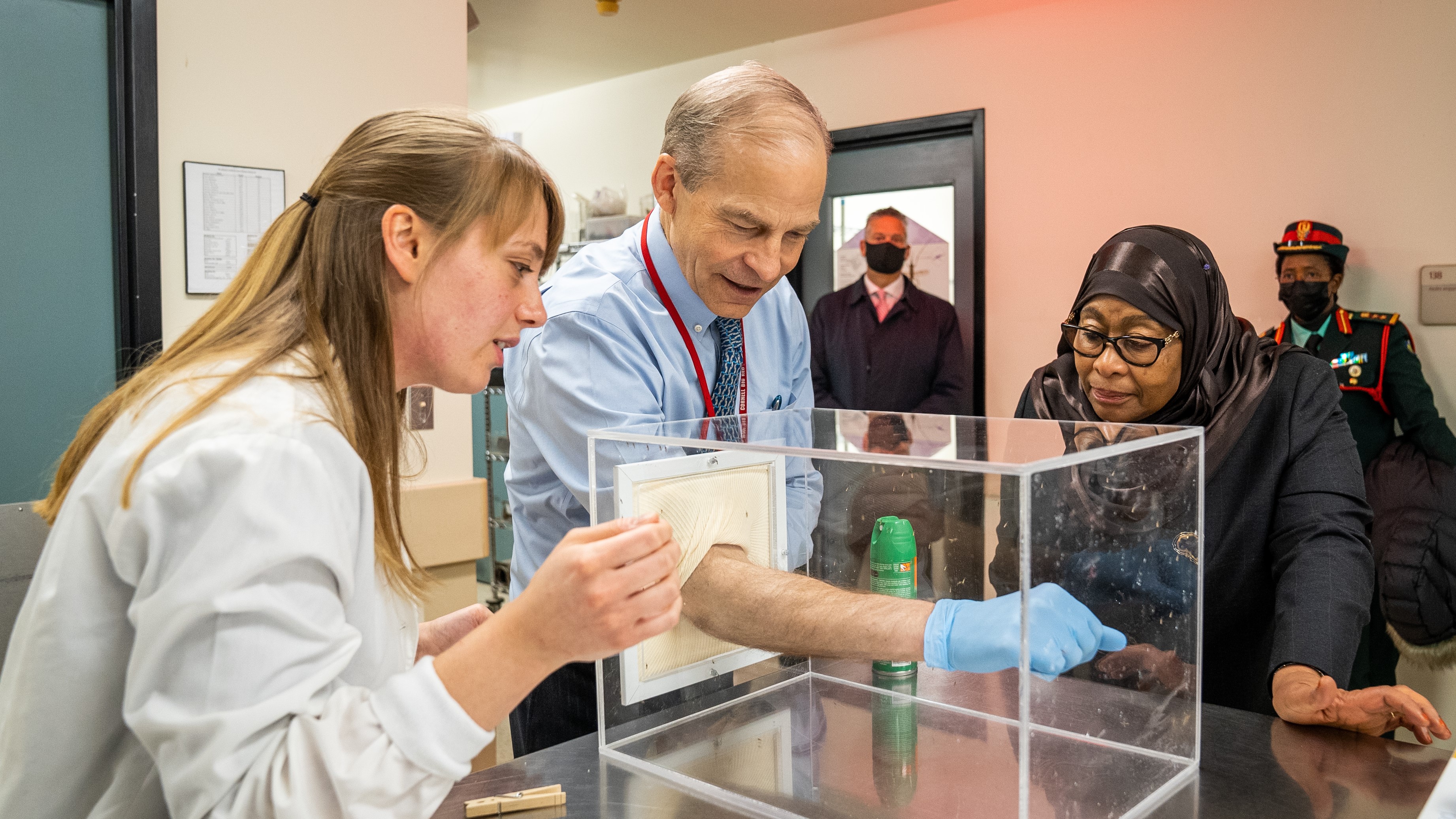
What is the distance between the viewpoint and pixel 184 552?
2.17ft

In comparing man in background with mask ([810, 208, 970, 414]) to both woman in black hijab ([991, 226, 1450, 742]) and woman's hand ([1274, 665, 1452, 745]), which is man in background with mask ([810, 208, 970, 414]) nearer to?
woman in black hijab ([991, 226, 1450, 742])

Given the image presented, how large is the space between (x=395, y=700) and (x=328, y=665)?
0.05 metres

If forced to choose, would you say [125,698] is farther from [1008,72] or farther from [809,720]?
[1008,72]

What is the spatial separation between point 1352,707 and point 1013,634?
54cm

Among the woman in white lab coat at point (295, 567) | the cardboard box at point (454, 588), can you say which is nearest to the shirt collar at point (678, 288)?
the woman in white lab coat at point (295, 567)

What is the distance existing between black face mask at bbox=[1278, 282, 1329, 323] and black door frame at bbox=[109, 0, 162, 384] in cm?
321

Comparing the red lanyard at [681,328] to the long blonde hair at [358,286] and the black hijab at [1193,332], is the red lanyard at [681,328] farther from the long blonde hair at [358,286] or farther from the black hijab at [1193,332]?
the black hijab at [1193,332]

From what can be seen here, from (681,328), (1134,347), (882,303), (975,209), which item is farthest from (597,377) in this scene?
(975,209)

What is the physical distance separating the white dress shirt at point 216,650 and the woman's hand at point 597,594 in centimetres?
8

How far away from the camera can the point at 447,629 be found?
1114mm

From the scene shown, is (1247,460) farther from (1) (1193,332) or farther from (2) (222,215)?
(2) (222,215)

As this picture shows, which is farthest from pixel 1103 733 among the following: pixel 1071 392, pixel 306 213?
pixel 306 213

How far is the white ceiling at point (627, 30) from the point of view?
396cm

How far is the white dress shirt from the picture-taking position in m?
0.65
